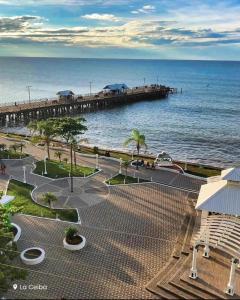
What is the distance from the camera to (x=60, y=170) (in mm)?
34719

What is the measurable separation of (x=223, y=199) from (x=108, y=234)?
7776 mm

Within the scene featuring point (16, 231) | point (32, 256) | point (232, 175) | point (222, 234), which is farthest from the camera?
point (232, 175)

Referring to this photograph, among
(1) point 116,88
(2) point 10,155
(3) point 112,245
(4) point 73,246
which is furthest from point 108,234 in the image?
(1) point 116,88

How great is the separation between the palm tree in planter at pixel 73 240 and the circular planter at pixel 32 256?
1620 millimetres

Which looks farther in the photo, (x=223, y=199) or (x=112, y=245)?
(x=223, y=199)

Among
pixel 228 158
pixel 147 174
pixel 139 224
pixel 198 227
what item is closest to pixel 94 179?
pixel 147 174

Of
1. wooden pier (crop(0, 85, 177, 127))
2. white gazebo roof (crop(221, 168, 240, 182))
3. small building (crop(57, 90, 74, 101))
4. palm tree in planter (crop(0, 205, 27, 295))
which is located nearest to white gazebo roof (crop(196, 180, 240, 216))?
white gazebo roof (crop(221, 168, 240, 182))

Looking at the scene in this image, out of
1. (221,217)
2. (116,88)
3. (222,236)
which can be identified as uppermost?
(116,88)

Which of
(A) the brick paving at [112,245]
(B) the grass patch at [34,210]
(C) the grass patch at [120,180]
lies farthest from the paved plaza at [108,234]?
(C) the grass patch at [120,180]

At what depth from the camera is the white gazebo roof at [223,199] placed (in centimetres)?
2183

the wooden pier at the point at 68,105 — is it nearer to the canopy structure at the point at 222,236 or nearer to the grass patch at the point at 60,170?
the grass patch at the point at 60,170

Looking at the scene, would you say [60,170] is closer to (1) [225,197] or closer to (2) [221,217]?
(1) [225,197]

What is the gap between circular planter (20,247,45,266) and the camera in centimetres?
1925

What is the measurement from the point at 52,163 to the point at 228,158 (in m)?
26.5
